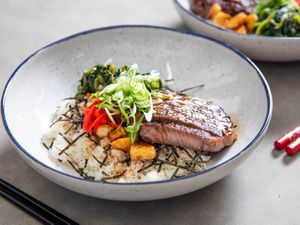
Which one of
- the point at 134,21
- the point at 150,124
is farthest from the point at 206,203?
the point at 134,21

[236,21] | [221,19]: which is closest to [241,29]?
[236,21]

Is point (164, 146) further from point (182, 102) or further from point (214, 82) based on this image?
point (214, 82)

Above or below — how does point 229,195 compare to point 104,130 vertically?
below

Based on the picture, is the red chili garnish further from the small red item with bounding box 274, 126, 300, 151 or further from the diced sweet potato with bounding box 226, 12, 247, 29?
the diced sweet potato with bounding box 226, 12, 247, 29

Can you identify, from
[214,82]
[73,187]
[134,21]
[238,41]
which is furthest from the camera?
[134,21]

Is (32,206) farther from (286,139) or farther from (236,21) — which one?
(236,21)

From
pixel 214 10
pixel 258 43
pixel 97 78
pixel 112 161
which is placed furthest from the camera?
pixel 214 10

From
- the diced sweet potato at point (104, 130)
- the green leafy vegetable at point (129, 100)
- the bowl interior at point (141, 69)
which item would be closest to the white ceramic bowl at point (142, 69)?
the bowl interior at point (141, 69)
